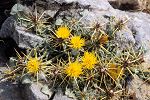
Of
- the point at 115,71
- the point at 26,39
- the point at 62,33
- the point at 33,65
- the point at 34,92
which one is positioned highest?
the point at 62,33

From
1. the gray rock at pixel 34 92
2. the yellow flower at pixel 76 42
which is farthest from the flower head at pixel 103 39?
the gray rock at pixel 34 92

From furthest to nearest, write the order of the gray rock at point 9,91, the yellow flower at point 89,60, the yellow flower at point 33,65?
the gray rock at point 9,91, the yellow flower at point 89,60, the yellow flower at point 33,65

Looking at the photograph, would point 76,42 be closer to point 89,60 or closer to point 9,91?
point 89,60

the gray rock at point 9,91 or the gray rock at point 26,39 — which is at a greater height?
the gray rock at point 26,39

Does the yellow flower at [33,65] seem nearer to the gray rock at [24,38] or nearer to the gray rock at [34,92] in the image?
the gray rock at [34,92]

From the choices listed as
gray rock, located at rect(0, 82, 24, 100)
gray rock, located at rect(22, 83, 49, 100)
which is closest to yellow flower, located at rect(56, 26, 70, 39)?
gray rock, located at rect(22, 83, 49, 100)

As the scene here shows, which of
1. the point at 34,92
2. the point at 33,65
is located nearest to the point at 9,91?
the point at 34,92
